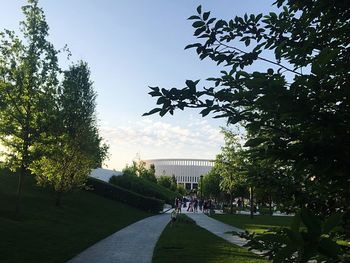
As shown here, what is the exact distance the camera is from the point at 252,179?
3.76m

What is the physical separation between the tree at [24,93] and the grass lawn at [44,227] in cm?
258

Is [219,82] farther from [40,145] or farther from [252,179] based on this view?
[40,145]

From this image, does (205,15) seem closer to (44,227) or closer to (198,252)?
(198,252)

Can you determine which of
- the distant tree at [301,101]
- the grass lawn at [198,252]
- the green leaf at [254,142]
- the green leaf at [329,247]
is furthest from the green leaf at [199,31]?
the grass lawn at [198,252]

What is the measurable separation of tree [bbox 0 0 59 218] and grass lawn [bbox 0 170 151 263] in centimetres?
258

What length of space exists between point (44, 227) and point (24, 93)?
7.03m

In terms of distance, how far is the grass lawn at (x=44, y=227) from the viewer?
12711mm

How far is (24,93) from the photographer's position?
68.3 feet

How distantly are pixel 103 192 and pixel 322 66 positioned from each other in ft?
142

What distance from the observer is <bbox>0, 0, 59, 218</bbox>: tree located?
67.5 ft

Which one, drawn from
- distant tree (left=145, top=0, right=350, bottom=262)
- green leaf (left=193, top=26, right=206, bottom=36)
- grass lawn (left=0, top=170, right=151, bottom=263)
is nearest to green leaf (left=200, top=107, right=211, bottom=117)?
distant tree (left=145, top=0, right=350, bottom=262)

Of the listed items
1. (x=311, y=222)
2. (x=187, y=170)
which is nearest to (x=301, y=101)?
(x=311, y=222)

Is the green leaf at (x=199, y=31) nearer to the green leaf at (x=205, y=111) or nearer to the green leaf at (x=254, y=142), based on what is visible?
the green leaf at (x=205, y=111)

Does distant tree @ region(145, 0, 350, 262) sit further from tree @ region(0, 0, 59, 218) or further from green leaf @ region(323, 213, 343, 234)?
tree @ region(0, 0, 59, 218)
